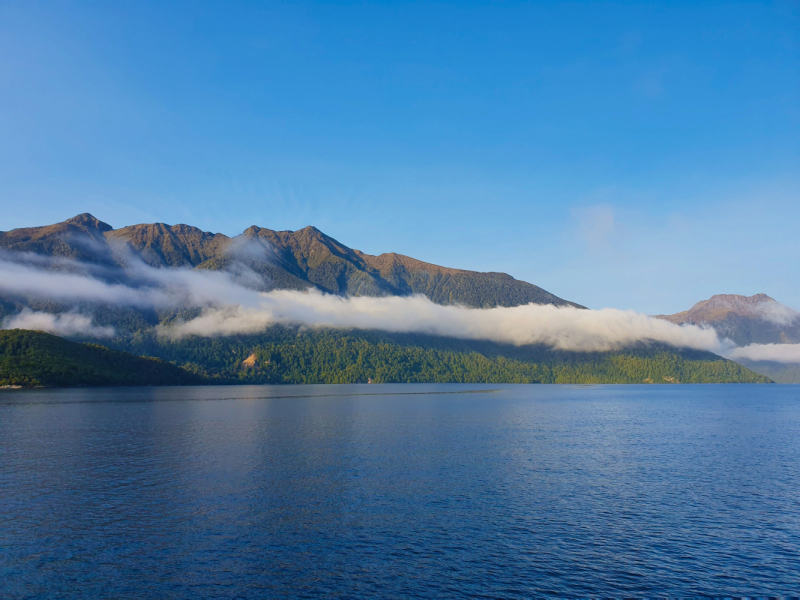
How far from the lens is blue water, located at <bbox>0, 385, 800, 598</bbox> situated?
113 ft

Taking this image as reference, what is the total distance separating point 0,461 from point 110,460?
15.5 m

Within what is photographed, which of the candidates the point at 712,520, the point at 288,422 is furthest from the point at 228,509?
the point at 288,422

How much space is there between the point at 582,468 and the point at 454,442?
30.0 meters

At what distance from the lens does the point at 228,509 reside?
5000 centimetres

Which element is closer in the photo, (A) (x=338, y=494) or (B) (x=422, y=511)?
(B) (x=422, y=511)

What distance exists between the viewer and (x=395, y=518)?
4741 cm

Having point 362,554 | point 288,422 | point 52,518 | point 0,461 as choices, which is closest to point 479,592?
point 362,554

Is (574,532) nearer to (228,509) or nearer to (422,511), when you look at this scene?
(422,511)

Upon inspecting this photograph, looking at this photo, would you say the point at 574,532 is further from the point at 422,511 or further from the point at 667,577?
the point at 422,511

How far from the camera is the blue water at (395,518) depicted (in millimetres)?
34344

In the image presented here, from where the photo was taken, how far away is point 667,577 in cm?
3481

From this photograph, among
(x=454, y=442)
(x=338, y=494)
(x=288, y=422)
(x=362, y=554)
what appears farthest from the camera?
(x=288, y=422)

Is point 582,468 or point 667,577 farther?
point 582,468

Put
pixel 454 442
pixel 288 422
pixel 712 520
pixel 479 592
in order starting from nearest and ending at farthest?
pixel 479 592 → pixel 712 520 → pixel 454 442 → pixel 288 422
